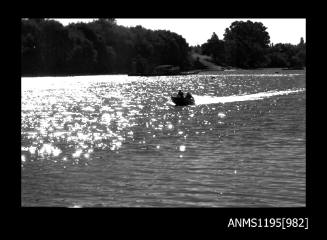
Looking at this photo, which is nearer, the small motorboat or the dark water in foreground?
the dark water in foreground

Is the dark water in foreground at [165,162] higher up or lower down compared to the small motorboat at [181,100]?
lower down

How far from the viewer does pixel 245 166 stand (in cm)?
2923

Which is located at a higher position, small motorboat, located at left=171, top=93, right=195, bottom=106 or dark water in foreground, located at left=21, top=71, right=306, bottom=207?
small motorboat, located at left=171, top=93, right=195, bottom=106

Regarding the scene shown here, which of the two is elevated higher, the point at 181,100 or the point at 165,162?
the point at 181,100

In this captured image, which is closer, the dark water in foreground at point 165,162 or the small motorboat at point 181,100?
the dark water in foreground at point 165,162

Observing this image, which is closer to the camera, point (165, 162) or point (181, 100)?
point (165, 162)
